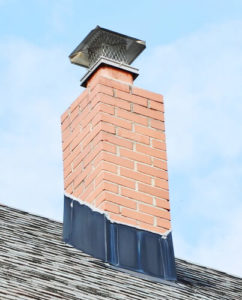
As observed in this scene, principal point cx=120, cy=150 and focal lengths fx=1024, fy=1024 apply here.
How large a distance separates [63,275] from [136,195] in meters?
1.31

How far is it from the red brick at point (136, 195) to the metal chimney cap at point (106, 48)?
4.89ft

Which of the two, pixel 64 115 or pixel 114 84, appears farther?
pixel 64 115

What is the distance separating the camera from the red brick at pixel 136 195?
8.20 metres

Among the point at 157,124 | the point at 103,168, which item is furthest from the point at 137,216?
the point at 157,124

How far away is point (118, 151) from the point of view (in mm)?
8375

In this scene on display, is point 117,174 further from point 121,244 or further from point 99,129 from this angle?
point 121,244

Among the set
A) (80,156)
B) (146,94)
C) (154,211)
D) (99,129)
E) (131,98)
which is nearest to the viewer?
(154,211)

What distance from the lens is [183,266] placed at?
9000mm

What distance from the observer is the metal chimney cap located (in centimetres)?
923

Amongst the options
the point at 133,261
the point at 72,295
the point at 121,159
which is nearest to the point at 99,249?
the point at 133,261

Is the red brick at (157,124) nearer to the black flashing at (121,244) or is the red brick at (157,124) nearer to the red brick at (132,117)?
the red brick at (132,117)

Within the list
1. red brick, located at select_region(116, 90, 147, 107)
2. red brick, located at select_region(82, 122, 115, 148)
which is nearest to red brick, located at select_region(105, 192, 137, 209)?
red brick, located at select_region(82, 122, 115, 148)

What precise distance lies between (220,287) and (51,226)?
151 centimetres

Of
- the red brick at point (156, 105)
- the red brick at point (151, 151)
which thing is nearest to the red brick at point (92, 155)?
the red brick at point (151, 151)
